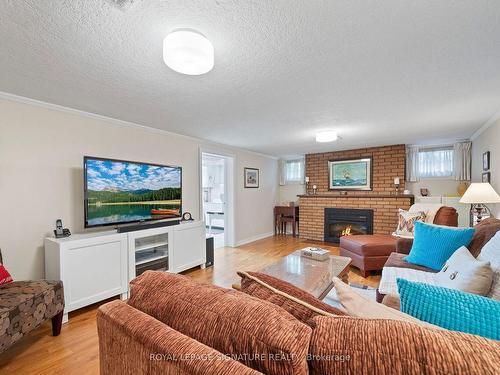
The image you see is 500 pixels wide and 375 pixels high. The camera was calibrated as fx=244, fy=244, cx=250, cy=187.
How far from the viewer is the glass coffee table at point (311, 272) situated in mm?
1923

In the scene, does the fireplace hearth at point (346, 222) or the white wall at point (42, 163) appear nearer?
the white wall at point (42, 163)

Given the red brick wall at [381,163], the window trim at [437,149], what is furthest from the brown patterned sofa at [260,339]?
the window trim at [437,149]

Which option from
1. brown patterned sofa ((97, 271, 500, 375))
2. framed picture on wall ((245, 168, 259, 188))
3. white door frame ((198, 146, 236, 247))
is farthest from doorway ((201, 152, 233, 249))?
brown patterned sofa ((97, 271, 500, 375))

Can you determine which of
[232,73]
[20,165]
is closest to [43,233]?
[20,165]

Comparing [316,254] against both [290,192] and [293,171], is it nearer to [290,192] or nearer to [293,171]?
[290,192]

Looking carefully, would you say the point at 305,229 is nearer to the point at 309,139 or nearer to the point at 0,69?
the point at 309,139

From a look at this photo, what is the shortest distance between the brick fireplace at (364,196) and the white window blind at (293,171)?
14.6 inches

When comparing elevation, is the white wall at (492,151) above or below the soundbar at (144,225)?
above

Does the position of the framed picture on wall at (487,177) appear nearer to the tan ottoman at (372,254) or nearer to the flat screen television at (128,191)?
the tan ottoman at (372,254)

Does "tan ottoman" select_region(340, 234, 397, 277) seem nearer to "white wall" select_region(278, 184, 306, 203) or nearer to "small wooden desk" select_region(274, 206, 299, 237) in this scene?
"small wooden desk" select_region(274, 206, 299, 237)

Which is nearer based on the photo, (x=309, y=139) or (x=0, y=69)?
(x=0, y=69)

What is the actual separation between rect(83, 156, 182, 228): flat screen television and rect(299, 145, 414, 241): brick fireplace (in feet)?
10.9

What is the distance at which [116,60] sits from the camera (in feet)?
5.35

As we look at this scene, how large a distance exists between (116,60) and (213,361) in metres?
1.83
